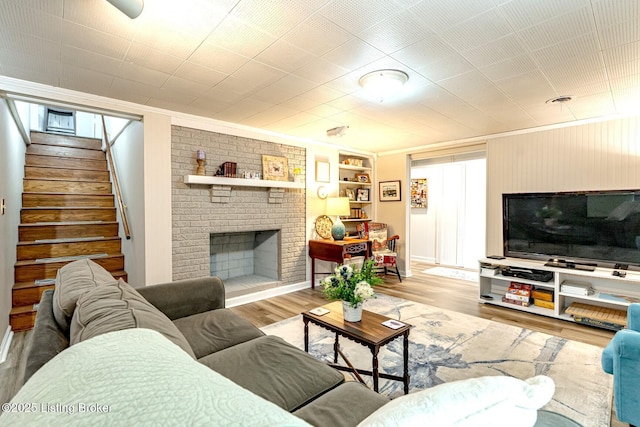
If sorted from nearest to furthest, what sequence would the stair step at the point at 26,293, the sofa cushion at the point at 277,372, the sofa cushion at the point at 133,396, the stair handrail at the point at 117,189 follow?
the sofa cushion at the point at 133,396, the sofa cushion at the point at 277,372, the stair step at the point at 26,293, the stair handrail at the point at 117,189

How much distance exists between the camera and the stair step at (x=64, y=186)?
4062 millimetres

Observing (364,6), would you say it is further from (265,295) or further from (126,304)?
(265,295)

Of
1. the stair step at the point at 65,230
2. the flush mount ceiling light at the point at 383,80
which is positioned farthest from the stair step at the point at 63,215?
the flush mount ceiling light at the point at 383,80

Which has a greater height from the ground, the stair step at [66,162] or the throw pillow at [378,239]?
the stair step at [66,162]

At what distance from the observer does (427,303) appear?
3.88 meters

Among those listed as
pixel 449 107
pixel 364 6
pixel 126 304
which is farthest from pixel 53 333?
pixel 449 107

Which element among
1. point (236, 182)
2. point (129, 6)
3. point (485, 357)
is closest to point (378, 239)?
point (236, 182)

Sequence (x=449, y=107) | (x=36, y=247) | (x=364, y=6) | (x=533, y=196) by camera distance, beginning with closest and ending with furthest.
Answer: (x=364, y=6) → (x=449, y=107) → (x=36, y=247) → (x=533, y=196)

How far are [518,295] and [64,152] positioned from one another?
6.95m

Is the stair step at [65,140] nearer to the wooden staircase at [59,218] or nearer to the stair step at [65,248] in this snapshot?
the wooden staircase at [59,218]

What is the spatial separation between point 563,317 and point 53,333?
4385mm

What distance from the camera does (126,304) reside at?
3.92 ft

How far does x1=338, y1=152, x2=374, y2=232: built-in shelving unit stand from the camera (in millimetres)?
5434

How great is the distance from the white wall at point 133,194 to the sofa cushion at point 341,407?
2.69m
